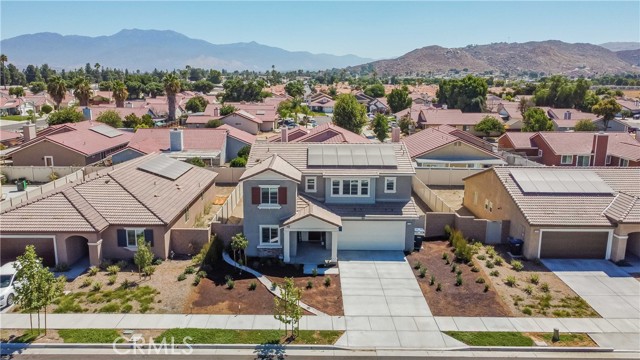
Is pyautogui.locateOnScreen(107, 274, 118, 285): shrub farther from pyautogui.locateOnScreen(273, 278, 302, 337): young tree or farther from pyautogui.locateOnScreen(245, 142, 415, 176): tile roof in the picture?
pyautogui.locateOnScreen(245, 142, 415, 176): tile roof

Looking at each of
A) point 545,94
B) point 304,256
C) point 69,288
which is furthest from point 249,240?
point 545,94

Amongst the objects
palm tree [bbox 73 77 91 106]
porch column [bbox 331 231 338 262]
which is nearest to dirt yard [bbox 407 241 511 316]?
porch column [bbox 331 231 338 262]

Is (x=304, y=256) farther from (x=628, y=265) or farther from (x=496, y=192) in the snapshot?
(x=628, y=265)

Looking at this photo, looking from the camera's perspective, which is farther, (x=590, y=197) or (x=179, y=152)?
(x=179, y=152)

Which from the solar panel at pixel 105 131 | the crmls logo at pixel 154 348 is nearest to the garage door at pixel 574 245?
the crmls logo at pixel 154 348

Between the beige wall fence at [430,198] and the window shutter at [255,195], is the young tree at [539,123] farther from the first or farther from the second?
the window shutter at [255,195]

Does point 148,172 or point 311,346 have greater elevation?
point 148,172

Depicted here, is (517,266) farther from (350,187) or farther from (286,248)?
(286,248)
